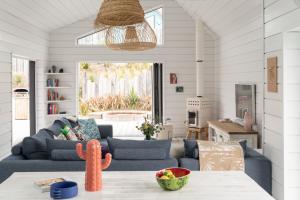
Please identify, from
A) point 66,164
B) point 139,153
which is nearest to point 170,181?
point 139,153

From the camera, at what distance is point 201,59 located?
8141 millimetres

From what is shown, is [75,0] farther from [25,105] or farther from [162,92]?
[25,105]

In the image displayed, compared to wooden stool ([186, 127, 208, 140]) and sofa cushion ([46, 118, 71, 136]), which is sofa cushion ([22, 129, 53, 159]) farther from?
wooden stool ([186, 127, 208, 140])

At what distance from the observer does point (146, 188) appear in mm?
2264

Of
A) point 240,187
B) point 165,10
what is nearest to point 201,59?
point 165,10

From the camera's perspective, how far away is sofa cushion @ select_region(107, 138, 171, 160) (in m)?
3.67

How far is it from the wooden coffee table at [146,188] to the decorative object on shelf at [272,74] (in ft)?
5.42

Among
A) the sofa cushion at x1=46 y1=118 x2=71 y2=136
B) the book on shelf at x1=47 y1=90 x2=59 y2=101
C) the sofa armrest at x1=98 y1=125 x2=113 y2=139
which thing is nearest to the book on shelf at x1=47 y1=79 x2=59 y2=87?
the book on shelf at x1=47 y1=90 x2=59 y2=101

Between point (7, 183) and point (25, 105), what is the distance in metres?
9.82

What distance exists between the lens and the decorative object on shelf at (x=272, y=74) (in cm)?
390

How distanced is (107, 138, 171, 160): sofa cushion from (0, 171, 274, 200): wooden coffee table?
1.06 meters

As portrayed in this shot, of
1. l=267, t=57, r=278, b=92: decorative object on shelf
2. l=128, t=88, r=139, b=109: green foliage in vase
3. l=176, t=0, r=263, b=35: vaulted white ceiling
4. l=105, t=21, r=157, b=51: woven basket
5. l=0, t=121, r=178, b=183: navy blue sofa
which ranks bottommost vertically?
l=0, t=121, r=178, b=183: navy blue sofa

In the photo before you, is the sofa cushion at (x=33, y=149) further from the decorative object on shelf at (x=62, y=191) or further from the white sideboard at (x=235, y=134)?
the white sideboard at (x=235, y=134)

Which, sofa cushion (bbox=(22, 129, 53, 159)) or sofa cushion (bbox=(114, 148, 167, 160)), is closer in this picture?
sofa cushion (bbox=(114, 148, 167, 160))
